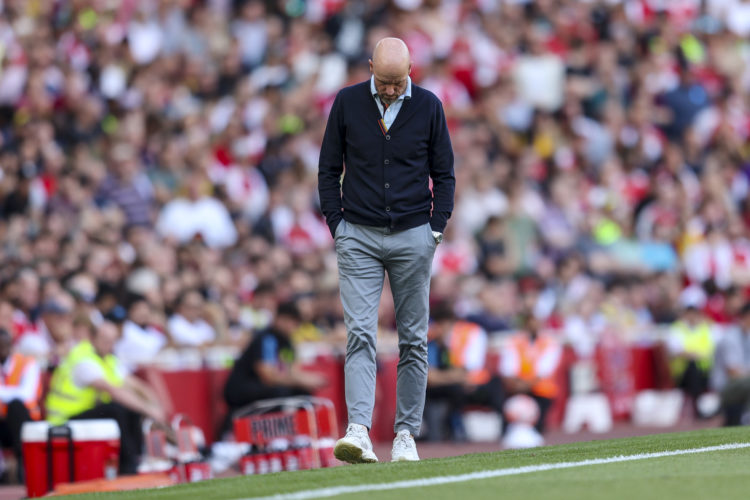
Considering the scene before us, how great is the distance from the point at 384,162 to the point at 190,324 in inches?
268

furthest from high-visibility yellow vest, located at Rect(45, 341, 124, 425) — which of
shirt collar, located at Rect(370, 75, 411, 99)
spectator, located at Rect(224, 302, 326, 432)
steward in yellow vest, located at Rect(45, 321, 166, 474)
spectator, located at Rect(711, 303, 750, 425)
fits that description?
spectator, located at Rect(711, 303, 750, 425)

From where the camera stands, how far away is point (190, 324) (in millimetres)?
14766

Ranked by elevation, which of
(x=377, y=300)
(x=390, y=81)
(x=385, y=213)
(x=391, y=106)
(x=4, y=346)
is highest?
(x=390, y=81)

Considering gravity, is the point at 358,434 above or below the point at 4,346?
below

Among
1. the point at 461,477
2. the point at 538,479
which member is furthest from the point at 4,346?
the point at 538,479

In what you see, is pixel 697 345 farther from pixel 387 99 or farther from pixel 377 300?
pixel 387 99

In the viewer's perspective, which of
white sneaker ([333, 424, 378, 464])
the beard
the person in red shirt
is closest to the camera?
white sneaker ([333, 424, 378, 464])

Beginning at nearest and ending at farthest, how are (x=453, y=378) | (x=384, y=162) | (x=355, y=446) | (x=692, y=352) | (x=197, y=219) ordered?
1. (x=355, y=446)
2. (x=384, y=162)
3. (x=453, y=378)
4. (x=197, y=219)
5. (x=692, y=352)

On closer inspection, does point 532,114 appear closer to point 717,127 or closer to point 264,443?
point 717,127

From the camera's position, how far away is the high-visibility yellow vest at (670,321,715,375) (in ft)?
60.6

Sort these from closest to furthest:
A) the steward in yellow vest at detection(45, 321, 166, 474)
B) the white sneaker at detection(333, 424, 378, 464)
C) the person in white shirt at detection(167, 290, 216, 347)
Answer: the white sneaker at detection(333, 424, 378, 464)
the steward in yellow vest at detection(45, 321, 166, 474)
the person in white shirt at detection(167, 290, 216, 347)

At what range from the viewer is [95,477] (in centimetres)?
1069

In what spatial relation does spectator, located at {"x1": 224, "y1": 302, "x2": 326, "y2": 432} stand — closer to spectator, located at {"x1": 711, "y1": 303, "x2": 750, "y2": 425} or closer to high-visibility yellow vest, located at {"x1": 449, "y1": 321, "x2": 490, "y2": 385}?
high-visibility yellow vest, located at {"x1": 449, "y1": 321, "x2": 490, "y2": 385}

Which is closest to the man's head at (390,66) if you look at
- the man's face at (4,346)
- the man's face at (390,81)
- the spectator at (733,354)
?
the man's face at (390,81)
